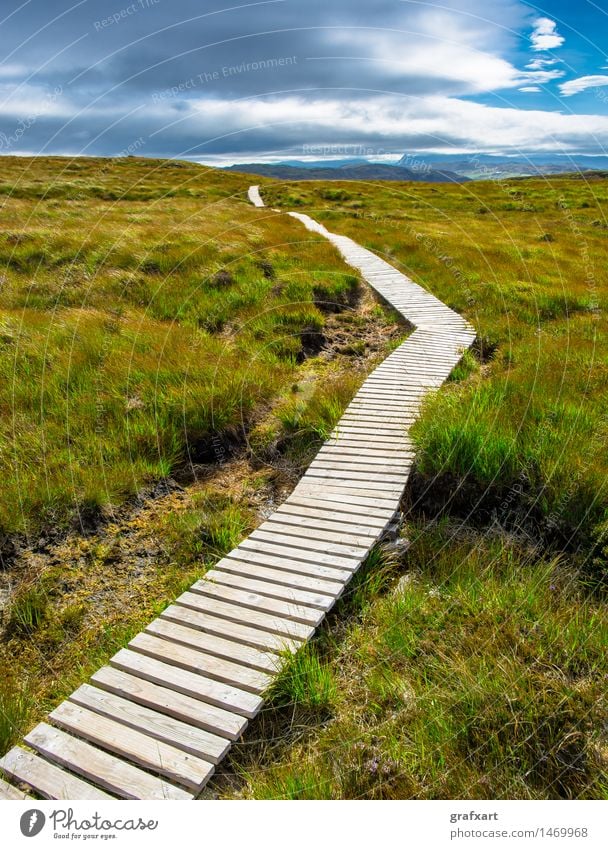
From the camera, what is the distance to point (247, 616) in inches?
175

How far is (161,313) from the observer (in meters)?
11.1

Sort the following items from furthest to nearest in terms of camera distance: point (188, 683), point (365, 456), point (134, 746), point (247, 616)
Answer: point (365, 456)
point (247, 616)
point (188, 683)
point (134, 746)

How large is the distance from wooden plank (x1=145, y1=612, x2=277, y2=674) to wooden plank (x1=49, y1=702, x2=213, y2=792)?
29.1 inches

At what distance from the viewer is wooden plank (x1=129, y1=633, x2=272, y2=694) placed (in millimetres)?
3801

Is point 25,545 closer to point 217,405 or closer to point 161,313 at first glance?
point 217,405

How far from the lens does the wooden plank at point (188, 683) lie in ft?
11.9

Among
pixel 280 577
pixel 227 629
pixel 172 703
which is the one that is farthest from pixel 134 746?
pixel 280 577

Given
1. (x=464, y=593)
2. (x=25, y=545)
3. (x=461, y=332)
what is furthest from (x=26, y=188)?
(x=464, y=593)

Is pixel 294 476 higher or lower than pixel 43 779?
lower

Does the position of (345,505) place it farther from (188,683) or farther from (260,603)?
(188,683)

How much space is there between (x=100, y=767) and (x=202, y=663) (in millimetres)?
903

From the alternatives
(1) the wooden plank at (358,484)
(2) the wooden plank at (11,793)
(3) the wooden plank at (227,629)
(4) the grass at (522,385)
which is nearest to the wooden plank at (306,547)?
(1) the wooden plank at (358,484)

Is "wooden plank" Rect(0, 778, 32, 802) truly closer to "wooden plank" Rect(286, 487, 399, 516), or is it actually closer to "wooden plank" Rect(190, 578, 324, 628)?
"wooden plank" Rect(190, 578, 324, 628)
